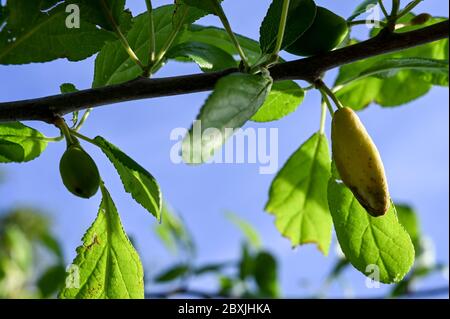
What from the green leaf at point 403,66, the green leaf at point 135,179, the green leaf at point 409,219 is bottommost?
the green leaf at point 409,219

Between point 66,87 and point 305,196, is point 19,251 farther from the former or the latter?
point 66,87

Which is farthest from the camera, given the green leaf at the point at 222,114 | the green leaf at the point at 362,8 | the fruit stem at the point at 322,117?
the fruit stem at the point at 322,117

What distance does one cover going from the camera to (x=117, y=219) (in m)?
0.98

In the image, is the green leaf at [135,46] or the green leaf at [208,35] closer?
the green leaf at [135,46]

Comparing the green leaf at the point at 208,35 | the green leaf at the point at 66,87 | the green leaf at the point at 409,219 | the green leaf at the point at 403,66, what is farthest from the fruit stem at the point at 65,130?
the green leaf at the point at 409,219

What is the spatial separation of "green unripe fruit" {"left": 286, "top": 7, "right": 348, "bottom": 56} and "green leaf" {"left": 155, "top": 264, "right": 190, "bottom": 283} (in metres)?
1.53

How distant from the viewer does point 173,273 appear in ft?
7.45

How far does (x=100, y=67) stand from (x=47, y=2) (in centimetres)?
17

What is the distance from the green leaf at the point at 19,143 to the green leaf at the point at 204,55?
24cm

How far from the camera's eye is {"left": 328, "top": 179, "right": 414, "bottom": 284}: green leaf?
90 cm

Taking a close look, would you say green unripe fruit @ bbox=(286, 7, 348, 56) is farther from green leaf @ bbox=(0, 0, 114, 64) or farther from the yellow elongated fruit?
green leaf @ bbox=(0, 0, 114, 64)

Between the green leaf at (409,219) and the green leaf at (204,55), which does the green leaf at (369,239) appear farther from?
the green leaf at (409,219)

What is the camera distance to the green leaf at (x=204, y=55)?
880 mm
